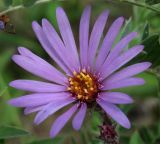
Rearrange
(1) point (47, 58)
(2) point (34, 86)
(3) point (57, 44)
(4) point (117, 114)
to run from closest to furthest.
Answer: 1. (4) point (117, 114)
2. (2) point (34, 86)
3. (3) point (57, 44)
4. (1) point (47, 58)

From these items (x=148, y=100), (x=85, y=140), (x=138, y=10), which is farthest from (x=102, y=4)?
(x=85, y=140)

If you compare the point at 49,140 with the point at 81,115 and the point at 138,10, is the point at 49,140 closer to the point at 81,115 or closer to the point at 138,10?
the point at 81,115

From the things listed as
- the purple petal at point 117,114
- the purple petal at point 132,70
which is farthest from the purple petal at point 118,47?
the purple petal at point 117,114

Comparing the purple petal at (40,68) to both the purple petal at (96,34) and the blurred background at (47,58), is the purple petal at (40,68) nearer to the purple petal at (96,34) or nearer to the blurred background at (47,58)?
the purple petal at (96,34)

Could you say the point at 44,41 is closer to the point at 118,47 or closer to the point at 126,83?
the point at 118,47

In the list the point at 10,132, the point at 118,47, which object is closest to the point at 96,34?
the point at 118,47

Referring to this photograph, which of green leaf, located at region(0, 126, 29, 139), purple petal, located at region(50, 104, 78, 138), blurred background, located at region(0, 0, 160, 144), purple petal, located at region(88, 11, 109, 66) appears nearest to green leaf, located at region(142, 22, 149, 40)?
purple petal, located at region(88, 11, 109, 66)
